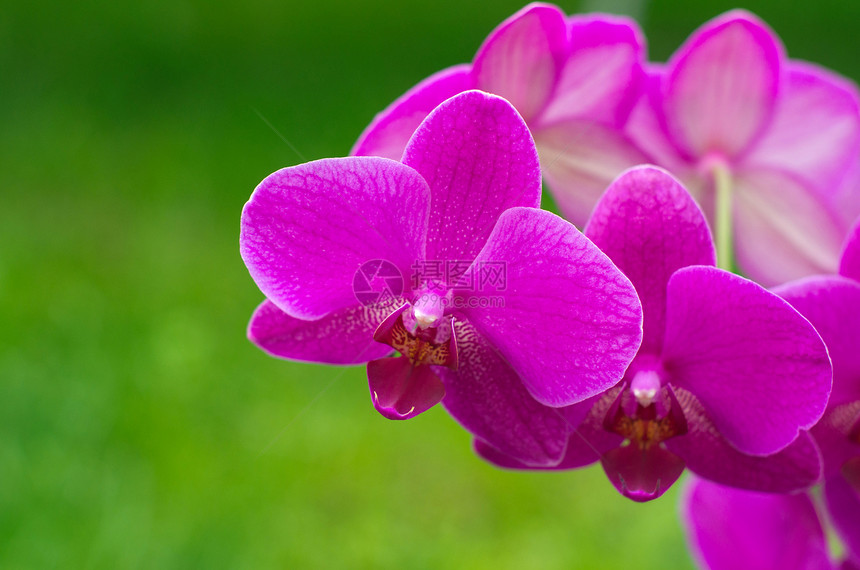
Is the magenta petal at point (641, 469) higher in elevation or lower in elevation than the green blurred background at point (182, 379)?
higher

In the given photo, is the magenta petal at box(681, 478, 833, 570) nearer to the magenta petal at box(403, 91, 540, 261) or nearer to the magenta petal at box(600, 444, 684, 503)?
the magenta petal at box(600, 444, 684, 503)

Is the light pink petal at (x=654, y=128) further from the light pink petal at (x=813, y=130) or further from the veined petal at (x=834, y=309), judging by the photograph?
the veined petal at (x=834, y=309)

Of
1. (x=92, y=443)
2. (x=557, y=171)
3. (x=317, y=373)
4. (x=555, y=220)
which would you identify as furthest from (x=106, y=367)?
(x=555, y=220)

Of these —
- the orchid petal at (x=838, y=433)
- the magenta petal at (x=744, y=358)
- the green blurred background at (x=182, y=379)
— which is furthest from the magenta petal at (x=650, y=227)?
the green blurred background at (x=182, y=379)

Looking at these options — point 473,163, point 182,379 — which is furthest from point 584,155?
point 182,379

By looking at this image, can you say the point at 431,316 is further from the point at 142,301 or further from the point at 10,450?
the point at 142,301

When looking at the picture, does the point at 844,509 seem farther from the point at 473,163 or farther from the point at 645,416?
the point at 473,163
